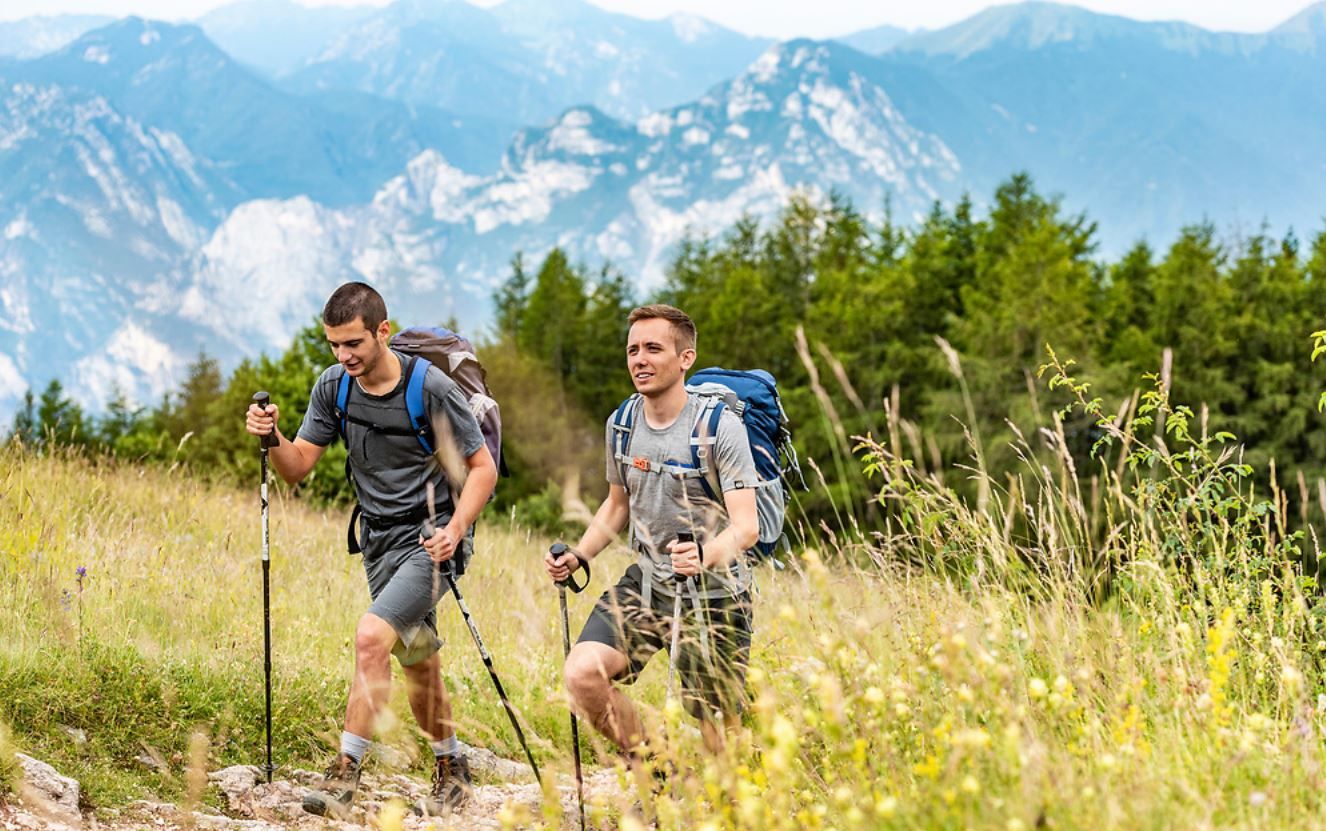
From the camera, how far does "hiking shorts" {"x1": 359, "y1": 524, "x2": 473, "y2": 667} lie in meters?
4.70

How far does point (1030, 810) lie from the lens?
2080 mm

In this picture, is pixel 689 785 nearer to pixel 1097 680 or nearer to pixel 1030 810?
pixel 1030 810

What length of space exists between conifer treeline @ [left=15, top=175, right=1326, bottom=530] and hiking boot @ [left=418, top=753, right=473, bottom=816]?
74.2 feet

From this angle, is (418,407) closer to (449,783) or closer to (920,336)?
(449,783)

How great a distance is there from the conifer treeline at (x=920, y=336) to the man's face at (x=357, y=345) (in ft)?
74.9

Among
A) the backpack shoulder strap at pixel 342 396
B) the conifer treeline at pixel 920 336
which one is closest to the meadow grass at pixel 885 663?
the backpack shoulder strap at pixel 342 396

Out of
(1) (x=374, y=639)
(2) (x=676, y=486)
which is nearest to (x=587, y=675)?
(2) (x=676, y=486)

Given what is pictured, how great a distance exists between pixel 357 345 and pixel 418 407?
374 millimetres

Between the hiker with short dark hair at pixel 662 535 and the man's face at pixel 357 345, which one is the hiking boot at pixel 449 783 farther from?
the man's face at pixel 357 345

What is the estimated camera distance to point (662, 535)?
441 cm

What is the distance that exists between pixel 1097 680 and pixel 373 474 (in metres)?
3.14

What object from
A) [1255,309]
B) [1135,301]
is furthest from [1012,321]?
[1135,301]

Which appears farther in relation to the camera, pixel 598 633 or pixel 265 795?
pixel 265 795

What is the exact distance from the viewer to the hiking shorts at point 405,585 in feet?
15.4
